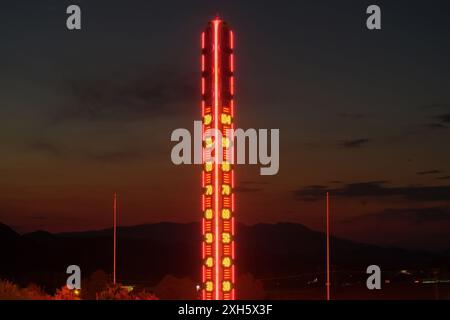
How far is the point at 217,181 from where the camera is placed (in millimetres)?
31156

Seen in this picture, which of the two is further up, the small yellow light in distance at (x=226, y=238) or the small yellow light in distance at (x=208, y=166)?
the small yellow light in distance at (x=208, y=166)

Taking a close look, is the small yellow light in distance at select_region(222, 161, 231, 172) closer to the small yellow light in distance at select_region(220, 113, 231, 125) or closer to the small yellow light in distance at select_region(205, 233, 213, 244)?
the small yellow light in distance at select_region(220, 113, 231, 125)

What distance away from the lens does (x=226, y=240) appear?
3145cm

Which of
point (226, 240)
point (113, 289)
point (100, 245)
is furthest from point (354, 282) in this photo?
point (113, 289)

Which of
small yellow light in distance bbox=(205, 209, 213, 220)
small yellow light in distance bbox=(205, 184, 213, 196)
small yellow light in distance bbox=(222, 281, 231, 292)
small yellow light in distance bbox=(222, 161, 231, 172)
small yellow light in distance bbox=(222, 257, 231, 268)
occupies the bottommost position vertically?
small yellow light in distance bbox=(222, 281, 231, 292)

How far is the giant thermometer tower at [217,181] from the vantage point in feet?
102

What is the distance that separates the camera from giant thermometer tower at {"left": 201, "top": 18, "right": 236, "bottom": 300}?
31219 mm

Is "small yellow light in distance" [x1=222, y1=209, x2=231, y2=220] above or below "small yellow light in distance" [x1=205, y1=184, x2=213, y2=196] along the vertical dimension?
below

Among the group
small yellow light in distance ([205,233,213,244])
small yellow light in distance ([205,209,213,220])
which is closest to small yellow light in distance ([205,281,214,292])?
small yellow light in distance ([205,233,213,244])

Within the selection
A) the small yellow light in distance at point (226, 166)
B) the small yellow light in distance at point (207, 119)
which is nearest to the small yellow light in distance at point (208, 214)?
the small yellow light in distance at point (226, 166)

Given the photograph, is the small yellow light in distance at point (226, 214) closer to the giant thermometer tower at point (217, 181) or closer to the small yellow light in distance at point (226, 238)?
the giant thermometer tower at point (217, 181)

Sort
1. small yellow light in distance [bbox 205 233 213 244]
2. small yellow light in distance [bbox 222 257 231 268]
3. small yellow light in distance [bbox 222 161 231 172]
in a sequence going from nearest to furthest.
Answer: small yellow light in distance [bbox 205 233 213 244] → small yellow light in distance [bbox 222 161 231 172] → small yellow light in distance [bbox 222 257 231 268]
